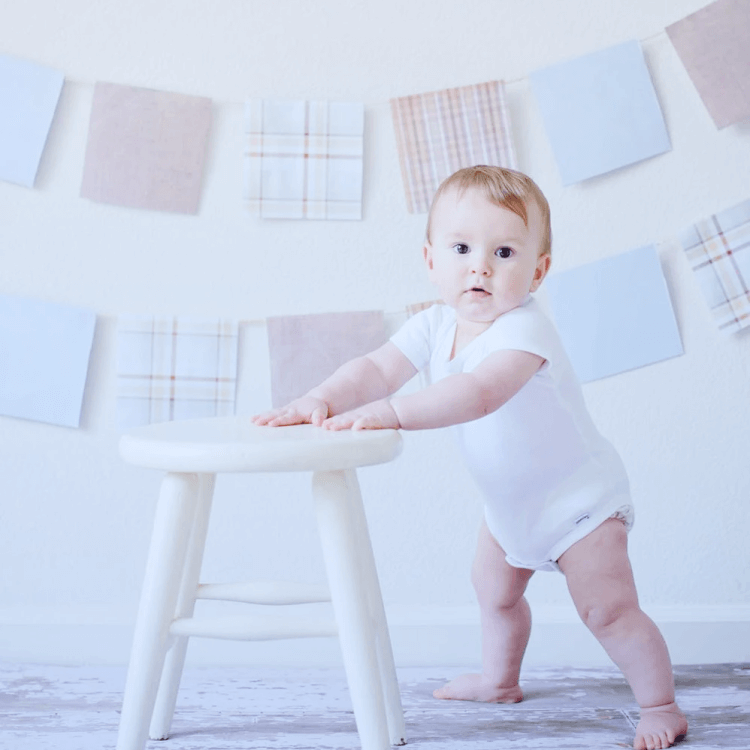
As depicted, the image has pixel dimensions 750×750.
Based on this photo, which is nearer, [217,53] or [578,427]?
[578,427]

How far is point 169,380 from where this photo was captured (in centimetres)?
136

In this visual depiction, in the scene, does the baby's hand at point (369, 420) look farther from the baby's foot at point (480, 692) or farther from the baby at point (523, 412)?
the baby's foot at point (480, 692)

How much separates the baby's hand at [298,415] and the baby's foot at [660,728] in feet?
1.60

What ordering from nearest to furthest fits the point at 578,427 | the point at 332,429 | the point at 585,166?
the point at 332,429
the point at 578,427
the point at 585,166

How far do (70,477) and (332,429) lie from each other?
0.67 m

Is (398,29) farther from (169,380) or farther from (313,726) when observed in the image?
(313,726)

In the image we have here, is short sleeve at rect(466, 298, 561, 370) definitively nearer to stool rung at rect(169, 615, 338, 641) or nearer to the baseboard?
stool rung at rect(169, 615, 338, 641)

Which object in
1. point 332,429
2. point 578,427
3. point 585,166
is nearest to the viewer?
point 332,429

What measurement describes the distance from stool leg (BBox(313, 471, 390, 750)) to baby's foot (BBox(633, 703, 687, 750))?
35 cm

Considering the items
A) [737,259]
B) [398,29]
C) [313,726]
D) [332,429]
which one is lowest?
[313,726]

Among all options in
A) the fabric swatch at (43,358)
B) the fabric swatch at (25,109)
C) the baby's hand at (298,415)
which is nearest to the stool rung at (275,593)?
the baby's hand at (298,415)

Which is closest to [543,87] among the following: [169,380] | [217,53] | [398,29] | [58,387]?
[398,29]

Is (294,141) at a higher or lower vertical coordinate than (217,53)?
lower

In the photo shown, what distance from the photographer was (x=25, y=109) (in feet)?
4.40
